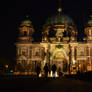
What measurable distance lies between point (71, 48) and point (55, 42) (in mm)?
3794

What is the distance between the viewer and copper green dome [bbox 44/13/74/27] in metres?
54.4

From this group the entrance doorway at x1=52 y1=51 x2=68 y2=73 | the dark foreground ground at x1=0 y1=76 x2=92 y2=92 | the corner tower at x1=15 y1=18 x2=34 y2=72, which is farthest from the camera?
the entrance doorway at x1=52 y1=51 x2=68 y2=73

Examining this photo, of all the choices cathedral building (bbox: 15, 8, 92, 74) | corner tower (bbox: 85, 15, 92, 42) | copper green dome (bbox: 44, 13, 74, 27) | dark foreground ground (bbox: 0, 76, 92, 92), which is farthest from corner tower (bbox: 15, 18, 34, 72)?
dark foreground ground (bbox: 0, 76, 92, 92)

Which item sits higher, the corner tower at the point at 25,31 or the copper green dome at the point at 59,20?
the copper green dome at the point at 59,20

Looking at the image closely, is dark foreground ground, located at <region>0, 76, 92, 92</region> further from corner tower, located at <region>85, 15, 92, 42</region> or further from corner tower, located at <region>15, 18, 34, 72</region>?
corner tower, located at <region>85, 15, 92, 42</region>

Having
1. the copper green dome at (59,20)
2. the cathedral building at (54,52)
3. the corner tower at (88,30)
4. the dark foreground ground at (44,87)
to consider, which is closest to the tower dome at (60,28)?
the copper green dome at (59,20)

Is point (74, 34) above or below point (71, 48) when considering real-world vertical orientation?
above

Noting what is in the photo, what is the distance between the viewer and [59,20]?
5509 centimetres

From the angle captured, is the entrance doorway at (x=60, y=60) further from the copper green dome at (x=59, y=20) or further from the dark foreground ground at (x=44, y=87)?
the dark foreground ground at (x=44, y=87)

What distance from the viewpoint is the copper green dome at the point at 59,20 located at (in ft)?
179

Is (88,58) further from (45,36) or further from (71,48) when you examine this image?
(45,36)

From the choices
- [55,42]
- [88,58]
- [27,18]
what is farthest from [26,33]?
[88,58]

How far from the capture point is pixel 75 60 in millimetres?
47062

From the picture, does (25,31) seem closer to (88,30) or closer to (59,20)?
(59,20)
